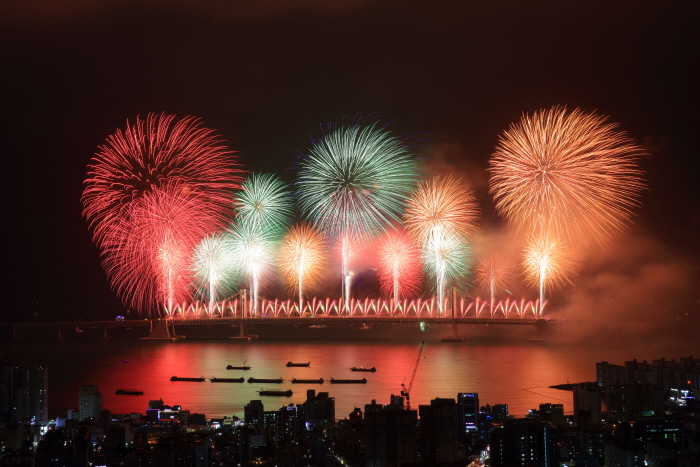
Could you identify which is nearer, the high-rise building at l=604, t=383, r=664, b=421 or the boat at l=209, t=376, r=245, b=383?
the high-rise building at l=604, t=383, r=664, b=421

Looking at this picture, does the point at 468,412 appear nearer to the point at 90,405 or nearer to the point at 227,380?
the point at 90,405

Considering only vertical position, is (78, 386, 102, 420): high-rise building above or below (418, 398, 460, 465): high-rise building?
above

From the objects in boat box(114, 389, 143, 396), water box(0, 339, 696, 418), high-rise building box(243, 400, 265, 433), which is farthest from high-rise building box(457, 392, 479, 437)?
boat box(114, 389, 143, 396)

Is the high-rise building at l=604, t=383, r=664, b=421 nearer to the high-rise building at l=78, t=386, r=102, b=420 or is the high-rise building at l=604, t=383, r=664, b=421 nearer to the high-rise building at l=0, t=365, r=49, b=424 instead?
the high-rise building at l=78, t=386, r=102, b=420

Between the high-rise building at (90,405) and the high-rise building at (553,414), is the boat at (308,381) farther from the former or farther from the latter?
the high-rise building at (553,414)

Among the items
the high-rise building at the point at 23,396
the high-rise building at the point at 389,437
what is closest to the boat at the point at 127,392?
the high-rise building at the point at 23,396
